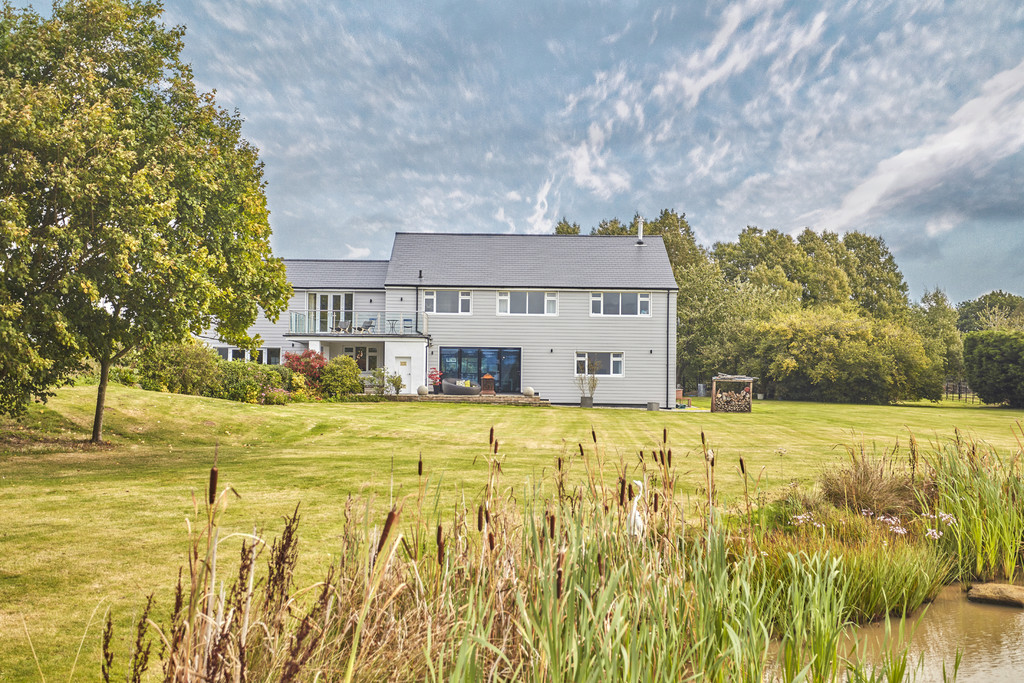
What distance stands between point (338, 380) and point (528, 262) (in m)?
11.3

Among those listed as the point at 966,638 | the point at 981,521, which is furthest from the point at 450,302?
the point at 966,638

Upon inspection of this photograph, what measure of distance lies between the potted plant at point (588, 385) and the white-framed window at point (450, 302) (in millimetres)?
6217

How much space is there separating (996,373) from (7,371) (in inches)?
1481

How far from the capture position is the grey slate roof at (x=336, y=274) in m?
32.6

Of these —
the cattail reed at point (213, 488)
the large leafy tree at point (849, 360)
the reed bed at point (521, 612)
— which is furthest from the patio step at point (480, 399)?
the cattail reed at point (213, 488)

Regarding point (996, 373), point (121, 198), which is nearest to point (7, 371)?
point (121, 198)

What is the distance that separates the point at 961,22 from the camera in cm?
2334

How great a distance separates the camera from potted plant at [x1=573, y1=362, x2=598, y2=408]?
28625mm

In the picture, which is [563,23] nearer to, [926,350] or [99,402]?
[99,402]

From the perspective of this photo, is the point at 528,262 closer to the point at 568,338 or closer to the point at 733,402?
the point at 568,338

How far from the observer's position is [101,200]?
918 centimetres

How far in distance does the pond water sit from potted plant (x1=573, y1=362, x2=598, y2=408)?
23.6 meters

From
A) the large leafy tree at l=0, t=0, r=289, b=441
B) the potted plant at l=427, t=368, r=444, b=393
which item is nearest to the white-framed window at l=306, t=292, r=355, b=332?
the potted plant at l=427, t=368, r=444, b=393

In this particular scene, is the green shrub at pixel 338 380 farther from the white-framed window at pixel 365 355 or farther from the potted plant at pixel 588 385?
the potted plant at pixel 588 385
